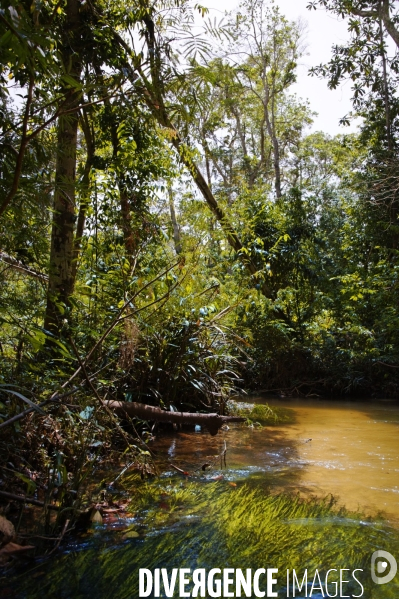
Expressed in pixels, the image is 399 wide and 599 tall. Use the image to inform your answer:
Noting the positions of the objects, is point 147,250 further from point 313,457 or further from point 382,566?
point 382,566

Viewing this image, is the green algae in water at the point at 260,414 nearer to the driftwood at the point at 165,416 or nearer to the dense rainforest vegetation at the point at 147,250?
the dense rainforest vegetation at the point at 147,250

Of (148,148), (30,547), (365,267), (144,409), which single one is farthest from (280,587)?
(365,267)

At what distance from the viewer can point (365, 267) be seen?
1051cm

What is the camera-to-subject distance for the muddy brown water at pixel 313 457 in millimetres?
2850

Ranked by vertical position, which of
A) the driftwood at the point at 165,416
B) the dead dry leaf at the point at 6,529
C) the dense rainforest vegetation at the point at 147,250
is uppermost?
the dense rainforest vegetation at the point at 147,250

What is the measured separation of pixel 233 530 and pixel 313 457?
64.8 inches

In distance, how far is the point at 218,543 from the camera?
2.08 metres

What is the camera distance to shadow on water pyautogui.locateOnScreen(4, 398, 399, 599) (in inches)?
69.3

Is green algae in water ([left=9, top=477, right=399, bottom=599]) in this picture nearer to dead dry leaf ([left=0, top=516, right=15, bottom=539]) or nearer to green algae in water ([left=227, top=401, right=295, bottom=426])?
dead dry leaf ([left=0, top=516, right=15, bottom=539])

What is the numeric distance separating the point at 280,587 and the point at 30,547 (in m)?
1.00

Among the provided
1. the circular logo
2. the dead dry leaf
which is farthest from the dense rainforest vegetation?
the circular logo

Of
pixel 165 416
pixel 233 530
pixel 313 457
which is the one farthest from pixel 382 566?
pixel 165 416

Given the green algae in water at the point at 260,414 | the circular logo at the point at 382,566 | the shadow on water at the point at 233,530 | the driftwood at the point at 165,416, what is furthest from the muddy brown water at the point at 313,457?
the circular logo at the point at 382,566

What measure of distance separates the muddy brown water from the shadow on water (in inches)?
0.8
